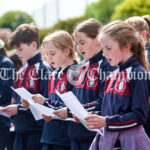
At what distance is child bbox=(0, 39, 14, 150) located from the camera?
5.13 m

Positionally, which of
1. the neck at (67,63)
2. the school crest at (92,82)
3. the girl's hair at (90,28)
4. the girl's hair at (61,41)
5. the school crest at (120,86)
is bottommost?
the school crest at (92,82)

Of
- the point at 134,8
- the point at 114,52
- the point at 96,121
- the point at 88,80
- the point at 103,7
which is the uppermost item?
the point at 103,7

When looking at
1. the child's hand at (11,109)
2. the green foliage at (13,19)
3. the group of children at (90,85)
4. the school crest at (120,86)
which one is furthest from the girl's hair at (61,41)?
the green foliage at (13,19)

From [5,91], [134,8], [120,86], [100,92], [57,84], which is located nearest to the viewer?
[120,86]

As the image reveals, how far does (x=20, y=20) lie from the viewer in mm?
34812

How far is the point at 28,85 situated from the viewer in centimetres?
493

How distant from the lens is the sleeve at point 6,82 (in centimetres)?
512

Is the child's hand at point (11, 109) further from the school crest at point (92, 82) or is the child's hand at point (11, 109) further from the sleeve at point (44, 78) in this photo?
the school crest at point (92, 82)

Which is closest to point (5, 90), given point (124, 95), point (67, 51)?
point (67, 51)

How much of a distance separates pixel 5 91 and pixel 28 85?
35 cm

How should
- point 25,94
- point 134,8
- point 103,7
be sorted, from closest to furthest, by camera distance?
point 25,94 → point 134,8 → point 103,7

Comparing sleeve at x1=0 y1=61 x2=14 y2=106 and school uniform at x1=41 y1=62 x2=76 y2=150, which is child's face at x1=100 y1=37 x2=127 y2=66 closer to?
school uniform at x1=41 y1=62 x2=76 y2=150

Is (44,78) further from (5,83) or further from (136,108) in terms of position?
(136,108)

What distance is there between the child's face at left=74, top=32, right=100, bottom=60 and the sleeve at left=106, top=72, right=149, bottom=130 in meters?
0.94
